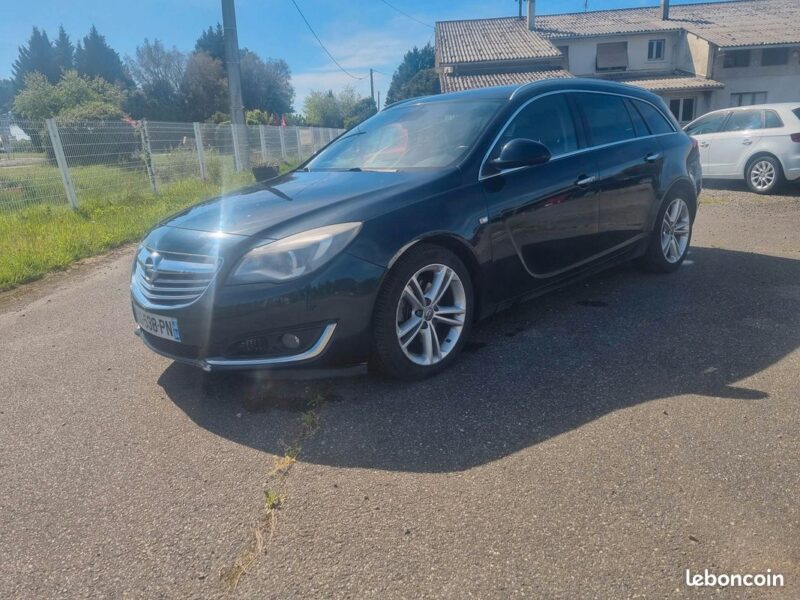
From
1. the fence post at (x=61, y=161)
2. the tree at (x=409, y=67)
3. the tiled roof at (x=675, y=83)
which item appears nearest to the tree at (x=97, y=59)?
the tree at (x=409, y=67)

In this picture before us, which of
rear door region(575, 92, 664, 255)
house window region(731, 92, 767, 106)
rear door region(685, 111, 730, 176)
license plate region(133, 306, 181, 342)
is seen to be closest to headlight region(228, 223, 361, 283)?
license plate region(133, 306, 181, 342)

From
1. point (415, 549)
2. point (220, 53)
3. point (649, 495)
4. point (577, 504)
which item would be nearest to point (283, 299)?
point (415, 549)

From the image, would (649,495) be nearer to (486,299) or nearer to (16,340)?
(486,299)

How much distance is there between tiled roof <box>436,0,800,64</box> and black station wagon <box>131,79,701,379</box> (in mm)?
29415

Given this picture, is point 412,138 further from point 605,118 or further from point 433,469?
point 433,469

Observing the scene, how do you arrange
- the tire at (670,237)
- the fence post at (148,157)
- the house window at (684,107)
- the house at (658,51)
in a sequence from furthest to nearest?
the house window at (684,107) → the house at (658,51) → the fence post at (148,157) → the tire at (670,237)

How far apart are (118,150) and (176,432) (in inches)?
375

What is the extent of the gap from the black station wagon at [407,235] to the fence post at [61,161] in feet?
22.6

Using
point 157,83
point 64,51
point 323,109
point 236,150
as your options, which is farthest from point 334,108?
point 236,150

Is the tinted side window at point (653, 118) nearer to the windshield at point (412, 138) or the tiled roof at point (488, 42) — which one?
the windshield at point (412, 138)

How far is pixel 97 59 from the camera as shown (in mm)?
82625

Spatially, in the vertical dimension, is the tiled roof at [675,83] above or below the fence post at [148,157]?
above

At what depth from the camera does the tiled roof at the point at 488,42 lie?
31.6 m

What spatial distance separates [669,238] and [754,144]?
7.03 metres
